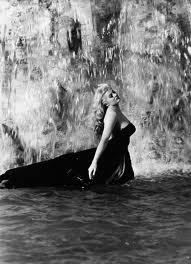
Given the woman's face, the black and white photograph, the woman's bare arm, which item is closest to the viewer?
the woman's bare arm

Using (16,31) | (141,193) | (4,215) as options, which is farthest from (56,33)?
(4,215)

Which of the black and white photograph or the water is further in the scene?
the black and white photograph

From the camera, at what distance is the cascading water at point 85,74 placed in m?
12.3

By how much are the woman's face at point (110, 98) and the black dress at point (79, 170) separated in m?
0.47

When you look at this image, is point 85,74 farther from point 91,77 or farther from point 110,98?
point 110,98

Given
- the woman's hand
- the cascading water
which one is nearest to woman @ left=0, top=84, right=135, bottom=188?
the woman's hand

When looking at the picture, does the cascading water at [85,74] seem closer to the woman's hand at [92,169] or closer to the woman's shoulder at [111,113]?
the woman's shoulder at [111,113]

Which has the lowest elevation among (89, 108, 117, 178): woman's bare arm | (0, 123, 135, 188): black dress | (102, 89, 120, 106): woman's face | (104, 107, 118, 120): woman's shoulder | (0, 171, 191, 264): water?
(0, 171, 191, 264): water

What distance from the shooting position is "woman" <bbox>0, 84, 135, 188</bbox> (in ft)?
31.3

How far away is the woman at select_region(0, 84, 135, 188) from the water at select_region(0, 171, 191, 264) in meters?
0.23

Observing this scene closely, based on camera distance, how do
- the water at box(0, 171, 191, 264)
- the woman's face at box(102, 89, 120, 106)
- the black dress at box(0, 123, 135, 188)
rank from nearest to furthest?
1. the water at box(0, 171, 191, 264)
2. the black dress at box(0, 123, 135, 188)
3. the woman's face at box(102, 89, 120, 106)

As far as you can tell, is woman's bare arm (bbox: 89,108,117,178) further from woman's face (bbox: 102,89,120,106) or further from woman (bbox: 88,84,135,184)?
woman's face (bbox: 102,89,120,106)

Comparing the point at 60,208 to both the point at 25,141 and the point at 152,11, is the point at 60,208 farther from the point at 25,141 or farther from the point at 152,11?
the point at 152,11

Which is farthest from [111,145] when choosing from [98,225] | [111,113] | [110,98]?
[98,225]
